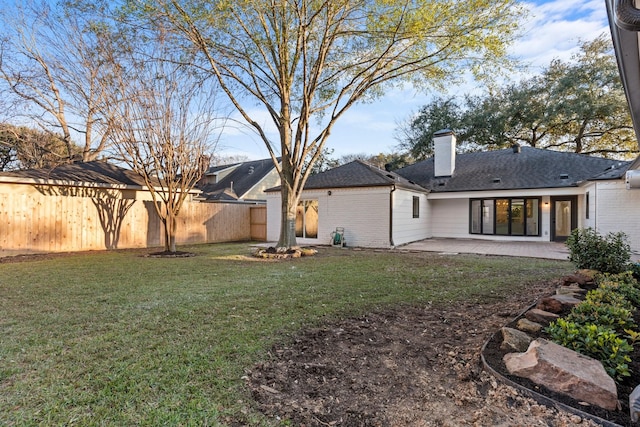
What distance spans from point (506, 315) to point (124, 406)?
3.83 m

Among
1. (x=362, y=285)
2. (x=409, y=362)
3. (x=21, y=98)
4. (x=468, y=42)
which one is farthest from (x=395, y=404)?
(x=21, y=98)

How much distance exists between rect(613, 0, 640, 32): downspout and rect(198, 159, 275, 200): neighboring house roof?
63.7 ft

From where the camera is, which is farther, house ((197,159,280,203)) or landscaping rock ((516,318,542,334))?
house ((197,159,280,203))

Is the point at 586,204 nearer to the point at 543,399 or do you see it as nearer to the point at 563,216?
the point at 563,216

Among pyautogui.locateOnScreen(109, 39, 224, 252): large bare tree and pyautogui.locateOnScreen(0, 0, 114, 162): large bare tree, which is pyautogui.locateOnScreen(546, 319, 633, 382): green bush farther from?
A: pyautogui.locateOnScreen(0, 0, 114, 162): large bare tree

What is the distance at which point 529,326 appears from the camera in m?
3.09

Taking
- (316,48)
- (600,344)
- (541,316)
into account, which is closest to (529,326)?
(541,316)

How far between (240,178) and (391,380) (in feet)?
73.1

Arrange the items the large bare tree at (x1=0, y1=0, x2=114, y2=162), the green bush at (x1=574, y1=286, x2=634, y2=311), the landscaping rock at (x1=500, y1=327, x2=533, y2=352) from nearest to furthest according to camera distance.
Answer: the landscaping rock at (x1=500, y1=327, x2=533, y2=352), the green bush at (x1=574, y1=286, x2=634, y2=311), the large bare tree at (x1=0, y1=0, x2=114, y2=162)

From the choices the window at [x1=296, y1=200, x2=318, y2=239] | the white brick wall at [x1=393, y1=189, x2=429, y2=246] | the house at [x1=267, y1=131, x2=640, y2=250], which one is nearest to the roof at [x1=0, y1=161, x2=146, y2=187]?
the house at [x1=267, y1=131, x2=640, y2=250]

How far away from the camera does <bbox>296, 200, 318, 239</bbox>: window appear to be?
13383mm

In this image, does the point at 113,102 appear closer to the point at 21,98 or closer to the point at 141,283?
the point at 141,283

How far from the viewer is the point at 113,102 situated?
8.67m


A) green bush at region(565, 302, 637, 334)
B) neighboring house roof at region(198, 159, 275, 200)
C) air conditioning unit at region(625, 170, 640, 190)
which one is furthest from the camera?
neighboring house roof at region(198, 159, 275, 200)
